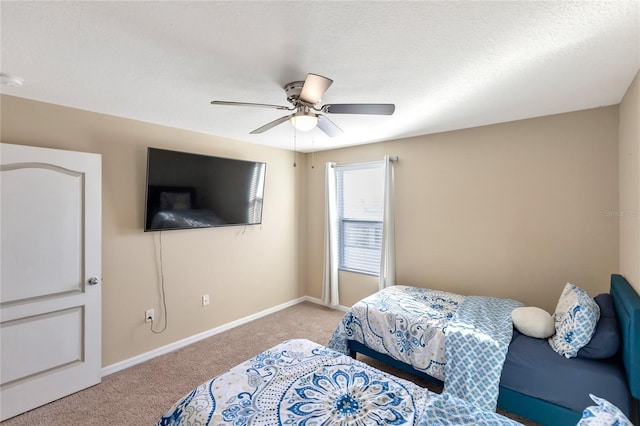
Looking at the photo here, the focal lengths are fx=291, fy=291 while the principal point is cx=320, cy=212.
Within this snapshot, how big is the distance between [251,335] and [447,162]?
10.2 ft

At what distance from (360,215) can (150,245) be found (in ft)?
8.73

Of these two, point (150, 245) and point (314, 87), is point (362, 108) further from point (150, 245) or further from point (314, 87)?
point (150, 245)

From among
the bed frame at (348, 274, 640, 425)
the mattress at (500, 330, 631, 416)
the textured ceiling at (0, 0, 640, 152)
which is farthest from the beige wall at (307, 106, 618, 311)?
the mattress at (500, 330, 631, 416)

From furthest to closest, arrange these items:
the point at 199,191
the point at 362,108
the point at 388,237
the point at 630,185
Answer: the point at 388,237
the point at 199,191
the point at 630,185
the point at 362,108

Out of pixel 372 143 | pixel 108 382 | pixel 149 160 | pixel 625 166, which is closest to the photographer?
pixel 625 166

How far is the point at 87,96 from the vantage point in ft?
7.51

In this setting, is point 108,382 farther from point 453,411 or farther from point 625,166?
point 625,166

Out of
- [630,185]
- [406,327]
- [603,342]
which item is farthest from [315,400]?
[630,185]

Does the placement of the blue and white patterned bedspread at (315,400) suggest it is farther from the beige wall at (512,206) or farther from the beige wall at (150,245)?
the beige wall at (512,206)

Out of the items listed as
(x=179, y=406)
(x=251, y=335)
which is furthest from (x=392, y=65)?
(x=251, y=335)

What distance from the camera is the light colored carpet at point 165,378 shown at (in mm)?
2164

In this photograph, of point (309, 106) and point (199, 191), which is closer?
point (309, 106)

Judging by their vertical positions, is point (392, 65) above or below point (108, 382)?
above

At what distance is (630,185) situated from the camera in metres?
2.08
